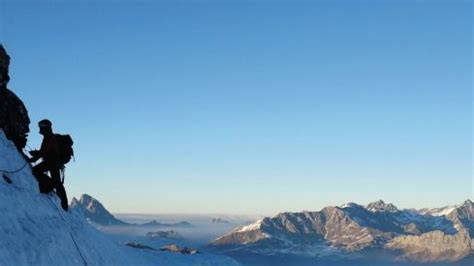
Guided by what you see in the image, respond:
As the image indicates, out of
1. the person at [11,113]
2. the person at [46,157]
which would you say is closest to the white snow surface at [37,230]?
the person at [46,157]

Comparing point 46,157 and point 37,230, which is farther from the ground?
point 46,157

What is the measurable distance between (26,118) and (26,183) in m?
9.90

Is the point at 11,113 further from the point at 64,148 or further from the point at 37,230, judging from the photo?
the point at 37,230

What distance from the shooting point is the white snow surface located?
21609 millimetres

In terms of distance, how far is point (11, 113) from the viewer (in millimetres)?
34969

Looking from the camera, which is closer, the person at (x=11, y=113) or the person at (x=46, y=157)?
the person at (x=46, y=157)

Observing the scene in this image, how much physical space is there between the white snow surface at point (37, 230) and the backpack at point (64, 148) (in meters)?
1.71

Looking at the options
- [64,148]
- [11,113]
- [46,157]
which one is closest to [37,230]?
[46,157]

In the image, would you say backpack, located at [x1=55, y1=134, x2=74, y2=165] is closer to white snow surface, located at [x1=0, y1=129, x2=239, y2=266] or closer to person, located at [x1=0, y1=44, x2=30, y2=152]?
white snow surface, located at [x1=0, y1=129, x2=239, y2=266]

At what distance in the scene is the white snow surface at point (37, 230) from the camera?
2161 centimetres

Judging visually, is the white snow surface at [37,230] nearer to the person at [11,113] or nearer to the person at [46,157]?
the person at [46,157]

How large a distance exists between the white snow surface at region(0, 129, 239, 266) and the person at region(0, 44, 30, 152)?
2.70 metres

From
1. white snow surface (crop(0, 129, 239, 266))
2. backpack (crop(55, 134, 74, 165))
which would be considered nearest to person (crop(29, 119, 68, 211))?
backpack (crop(55, 134, 74, 165))

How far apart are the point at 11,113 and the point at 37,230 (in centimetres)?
1294
